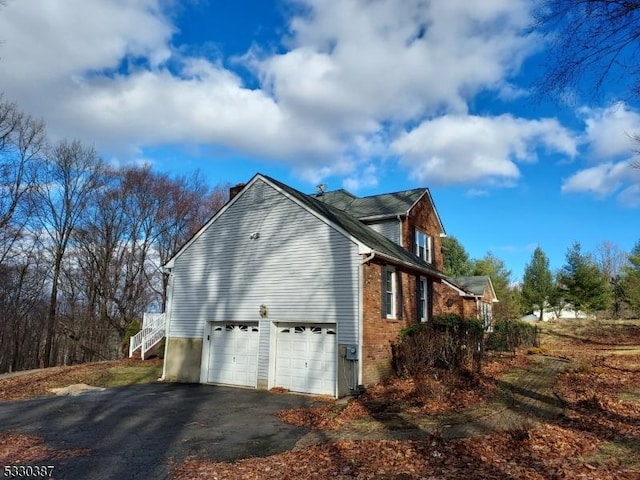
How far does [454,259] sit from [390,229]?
2692 cm

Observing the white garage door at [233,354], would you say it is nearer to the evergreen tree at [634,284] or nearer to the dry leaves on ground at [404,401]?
the dry leaves on ground at [404,401]

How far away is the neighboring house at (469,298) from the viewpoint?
87.3ft

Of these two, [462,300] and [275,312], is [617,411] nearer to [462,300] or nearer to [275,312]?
[275,312]

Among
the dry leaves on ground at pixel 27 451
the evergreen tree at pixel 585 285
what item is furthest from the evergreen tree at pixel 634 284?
the dry leaves on ground at pixel 27 451

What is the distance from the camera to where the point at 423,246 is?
77.1 ft

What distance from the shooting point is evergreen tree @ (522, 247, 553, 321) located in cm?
4797

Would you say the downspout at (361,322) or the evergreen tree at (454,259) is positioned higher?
the evergreen tree at (454,259)

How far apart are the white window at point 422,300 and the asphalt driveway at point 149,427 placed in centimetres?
689

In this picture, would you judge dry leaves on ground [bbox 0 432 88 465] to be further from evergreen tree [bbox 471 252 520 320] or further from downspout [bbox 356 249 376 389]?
evergreen tree [bbox 471 252 520 320]

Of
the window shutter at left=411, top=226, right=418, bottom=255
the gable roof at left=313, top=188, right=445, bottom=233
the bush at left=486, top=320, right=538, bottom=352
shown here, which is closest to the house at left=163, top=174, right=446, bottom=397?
the window shutter at left=411, top=226, right=418, bottom=255

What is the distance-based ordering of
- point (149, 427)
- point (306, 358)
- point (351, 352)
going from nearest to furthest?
point (149, 427)
point (351, 352)
point (306, 358)

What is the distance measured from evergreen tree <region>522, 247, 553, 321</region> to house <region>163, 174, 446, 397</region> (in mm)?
34695

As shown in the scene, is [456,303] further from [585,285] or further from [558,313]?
[558,313]

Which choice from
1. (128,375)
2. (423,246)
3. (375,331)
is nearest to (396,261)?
(375,331)
